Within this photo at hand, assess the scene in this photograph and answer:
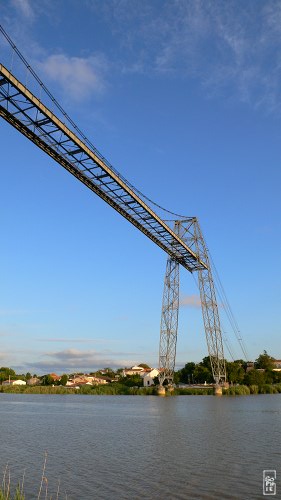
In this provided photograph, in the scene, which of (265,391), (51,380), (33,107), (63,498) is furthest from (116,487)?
(51,380)

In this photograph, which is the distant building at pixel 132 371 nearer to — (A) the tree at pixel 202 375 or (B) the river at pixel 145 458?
(A) the tree at pixel 202 375

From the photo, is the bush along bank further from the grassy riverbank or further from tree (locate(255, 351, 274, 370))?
tree (locate(255, 351, 274, 370))

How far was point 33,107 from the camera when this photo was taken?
21.2 metres

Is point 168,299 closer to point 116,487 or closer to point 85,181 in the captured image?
point 85,181

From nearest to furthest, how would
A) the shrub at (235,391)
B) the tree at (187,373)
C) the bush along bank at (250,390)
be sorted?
the shrub at (235,391)
the bush along bank at (250,390)
the tree at (187,373)

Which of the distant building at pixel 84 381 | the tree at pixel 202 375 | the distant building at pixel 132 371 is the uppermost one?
the distant building at pixel 132 371

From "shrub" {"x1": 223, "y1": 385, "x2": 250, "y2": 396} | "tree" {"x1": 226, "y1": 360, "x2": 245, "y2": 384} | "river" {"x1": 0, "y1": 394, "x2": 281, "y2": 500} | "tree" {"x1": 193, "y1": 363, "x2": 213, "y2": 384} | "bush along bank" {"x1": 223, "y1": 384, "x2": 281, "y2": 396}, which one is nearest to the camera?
"river" {"x1": 0, "y1": 394, "x2": 281, "y2": 500}

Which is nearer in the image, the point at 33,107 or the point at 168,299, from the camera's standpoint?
the point at 33,107

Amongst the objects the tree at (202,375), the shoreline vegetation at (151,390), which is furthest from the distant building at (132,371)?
the shoreline vegetation at (151,390)

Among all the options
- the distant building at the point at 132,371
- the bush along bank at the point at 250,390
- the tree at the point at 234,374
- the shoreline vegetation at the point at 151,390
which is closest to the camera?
the bush along bank at the point at 250,390

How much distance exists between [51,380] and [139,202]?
79.2 metres

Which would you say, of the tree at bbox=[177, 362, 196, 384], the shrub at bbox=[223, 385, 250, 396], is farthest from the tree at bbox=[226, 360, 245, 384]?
the tree at bbox=[177, 362, 196, 384]

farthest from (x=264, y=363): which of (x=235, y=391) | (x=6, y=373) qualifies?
(x=6, y=373)

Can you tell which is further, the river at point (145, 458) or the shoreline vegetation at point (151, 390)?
the shoreline vegetation at point (151, 390)
